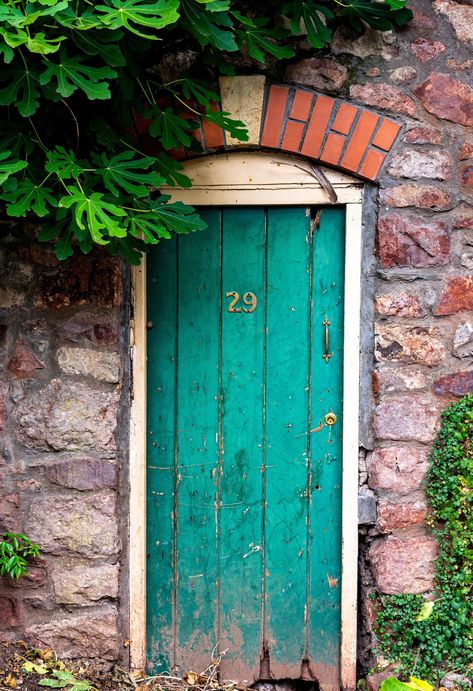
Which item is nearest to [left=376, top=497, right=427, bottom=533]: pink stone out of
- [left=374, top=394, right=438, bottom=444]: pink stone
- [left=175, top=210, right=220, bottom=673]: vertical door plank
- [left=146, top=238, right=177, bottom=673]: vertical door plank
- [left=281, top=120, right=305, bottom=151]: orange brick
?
[left=374, top=394, right=438, bottom=444]: pink stone

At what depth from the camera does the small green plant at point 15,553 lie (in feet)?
8.01

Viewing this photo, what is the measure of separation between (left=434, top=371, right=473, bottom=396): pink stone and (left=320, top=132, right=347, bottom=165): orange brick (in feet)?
3.02

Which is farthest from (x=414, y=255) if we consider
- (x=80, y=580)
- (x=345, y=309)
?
(x=80, y=580)

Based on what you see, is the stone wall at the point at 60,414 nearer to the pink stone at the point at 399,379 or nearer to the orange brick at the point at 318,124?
the orange brick at the point at 318,124

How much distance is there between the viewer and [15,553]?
8.27 ft

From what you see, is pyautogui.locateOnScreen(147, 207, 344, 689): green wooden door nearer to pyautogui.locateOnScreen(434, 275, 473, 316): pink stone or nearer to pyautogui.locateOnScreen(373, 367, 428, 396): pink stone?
pyautogui.locateOnScreen(373, 367, 428, 396): pink stone

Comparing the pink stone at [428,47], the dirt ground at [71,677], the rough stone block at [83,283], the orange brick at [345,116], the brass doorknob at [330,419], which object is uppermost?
the pink stone at [428,47]

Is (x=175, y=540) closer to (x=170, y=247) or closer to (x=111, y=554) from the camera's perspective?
(x=111, y=554)

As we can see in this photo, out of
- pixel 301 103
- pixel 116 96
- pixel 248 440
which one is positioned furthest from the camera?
pixel 248 440

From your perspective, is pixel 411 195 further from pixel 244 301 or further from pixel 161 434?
pixel 161 434

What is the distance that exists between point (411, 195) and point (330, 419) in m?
0.91

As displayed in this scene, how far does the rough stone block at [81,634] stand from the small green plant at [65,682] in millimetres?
91

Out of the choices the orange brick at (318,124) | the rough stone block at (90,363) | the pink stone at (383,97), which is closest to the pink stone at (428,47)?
the pink stone at (383,97)

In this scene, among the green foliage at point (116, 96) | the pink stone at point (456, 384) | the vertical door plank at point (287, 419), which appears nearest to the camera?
the green foliage at point (116, 96)
